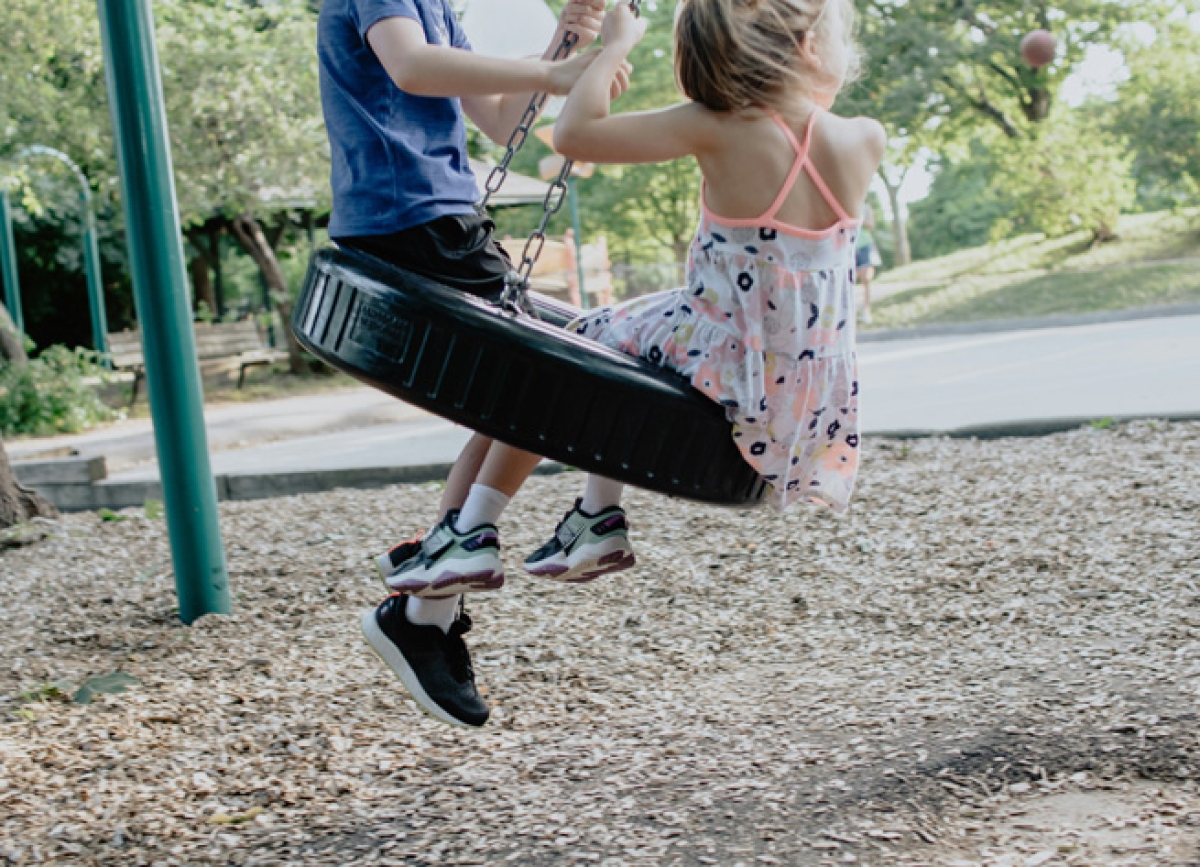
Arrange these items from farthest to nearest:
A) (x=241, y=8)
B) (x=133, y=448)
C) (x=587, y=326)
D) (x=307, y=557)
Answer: (x=241, y=8)
(x=133, y=448)
(x=307, y=557)
(x=587, y=326)

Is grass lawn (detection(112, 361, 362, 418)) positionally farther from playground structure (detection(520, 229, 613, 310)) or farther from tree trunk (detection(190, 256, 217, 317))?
tree trunk (detection(190, 256, 217, 317))

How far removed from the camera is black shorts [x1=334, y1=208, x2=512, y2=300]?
246 cm

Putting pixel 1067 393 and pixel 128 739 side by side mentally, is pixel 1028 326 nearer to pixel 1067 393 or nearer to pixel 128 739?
pixel 1067 393

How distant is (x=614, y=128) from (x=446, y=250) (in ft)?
1.34

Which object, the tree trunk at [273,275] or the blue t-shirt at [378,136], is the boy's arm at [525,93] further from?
the tree trunk at [273,275]

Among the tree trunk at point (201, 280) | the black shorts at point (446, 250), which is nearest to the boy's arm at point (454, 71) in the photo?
the black shorts at point (446, 250)

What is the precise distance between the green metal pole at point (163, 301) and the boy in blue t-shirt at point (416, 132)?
2.07 meters

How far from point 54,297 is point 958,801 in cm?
2277

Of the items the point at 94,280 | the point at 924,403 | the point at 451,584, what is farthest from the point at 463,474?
the point at 94,280

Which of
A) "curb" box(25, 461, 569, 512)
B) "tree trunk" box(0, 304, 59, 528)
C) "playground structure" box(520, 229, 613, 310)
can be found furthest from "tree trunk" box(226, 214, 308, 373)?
"tree trunk" box(0, 304, 59, 528)

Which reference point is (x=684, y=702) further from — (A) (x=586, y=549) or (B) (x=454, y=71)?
(B) (x=454, y=71)

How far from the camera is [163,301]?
14.8ft

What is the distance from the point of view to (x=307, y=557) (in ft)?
17.9

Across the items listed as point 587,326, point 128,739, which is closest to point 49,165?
point 128,739
